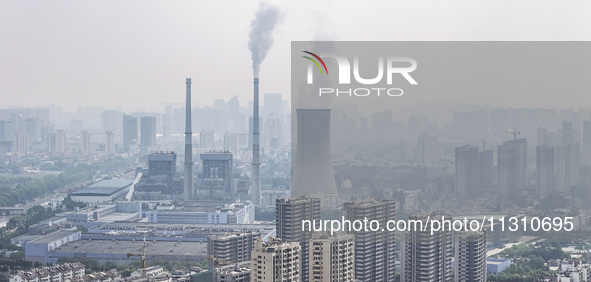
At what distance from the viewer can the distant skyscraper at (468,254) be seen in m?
4.35

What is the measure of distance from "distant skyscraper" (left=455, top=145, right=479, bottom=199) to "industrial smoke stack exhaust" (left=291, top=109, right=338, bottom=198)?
0.64m

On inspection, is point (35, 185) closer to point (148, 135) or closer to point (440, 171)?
point (148, 135)

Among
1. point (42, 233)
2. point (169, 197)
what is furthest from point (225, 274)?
point (169, 197)

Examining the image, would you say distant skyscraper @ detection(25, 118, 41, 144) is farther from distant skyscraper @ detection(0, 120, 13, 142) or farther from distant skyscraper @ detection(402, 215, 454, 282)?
distant skyscraper @ detection(402, 215, 454, 282)

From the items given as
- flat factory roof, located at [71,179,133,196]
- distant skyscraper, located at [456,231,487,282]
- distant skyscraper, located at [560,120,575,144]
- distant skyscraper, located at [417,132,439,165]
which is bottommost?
distant skyscraper, located at [456,231,487,282]

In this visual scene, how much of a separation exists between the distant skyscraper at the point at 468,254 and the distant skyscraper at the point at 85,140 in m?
12.5

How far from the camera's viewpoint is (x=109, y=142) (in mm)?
16078

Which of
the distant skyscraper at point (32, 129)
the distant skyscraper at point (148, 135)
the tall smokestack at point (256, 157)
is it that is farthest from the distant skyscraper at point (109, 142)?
the tall smokestack at point (256, 157)

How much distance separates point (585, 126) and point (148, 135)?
12.0 m

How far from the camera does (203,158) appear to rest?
11375 millimetres

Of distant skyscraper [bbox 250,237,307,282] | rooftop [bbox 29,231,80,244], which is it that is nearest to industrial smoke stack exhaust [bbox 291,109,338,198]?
distant skyscraper [bbox 250,237,307,282]

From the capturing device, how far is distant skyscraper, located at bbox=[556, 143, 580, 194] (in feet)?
15.1

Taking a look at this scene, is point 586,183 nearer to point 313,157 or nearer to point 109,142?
point 313,157

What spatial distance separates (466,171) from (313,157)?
0.84 m
